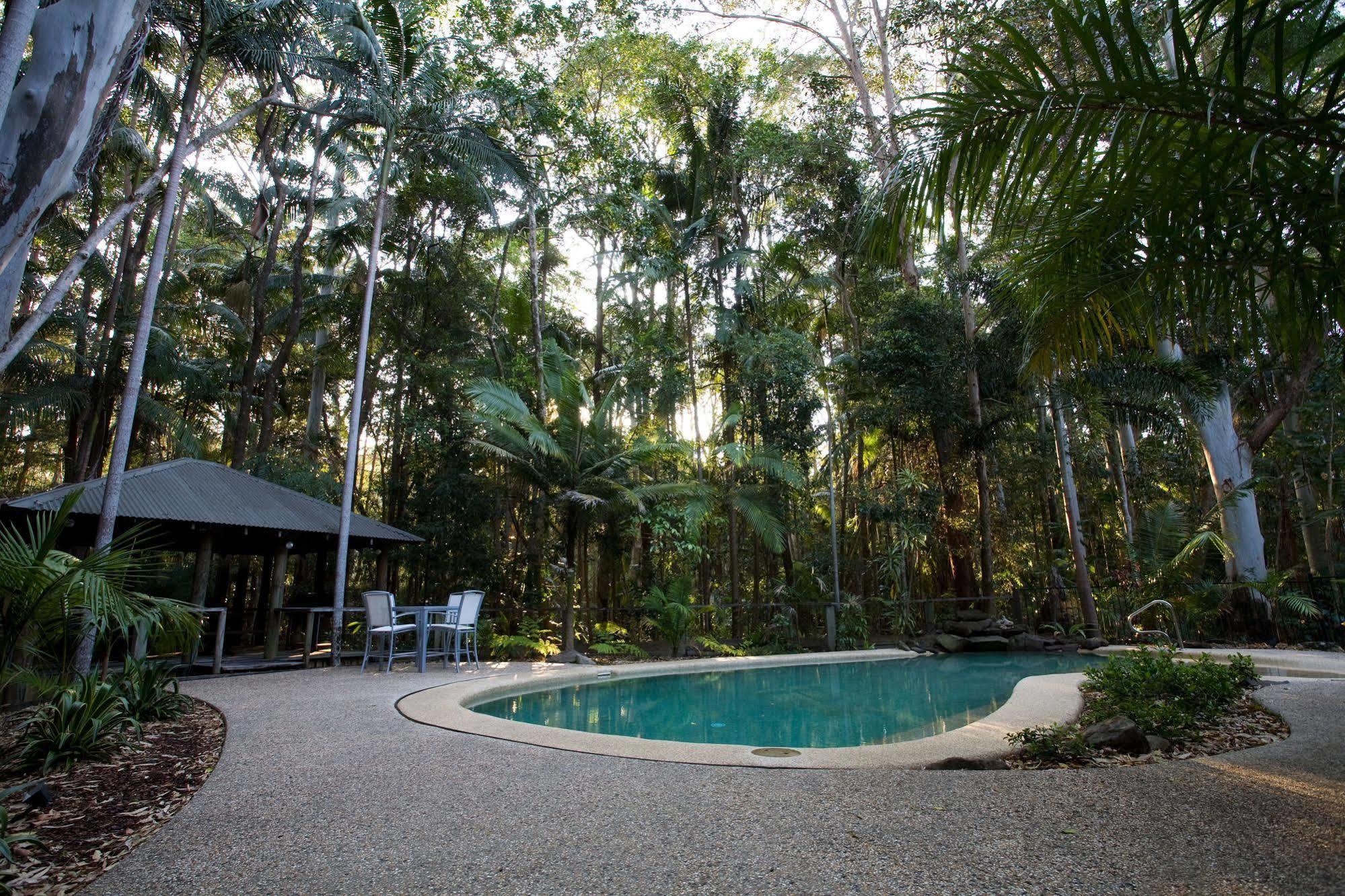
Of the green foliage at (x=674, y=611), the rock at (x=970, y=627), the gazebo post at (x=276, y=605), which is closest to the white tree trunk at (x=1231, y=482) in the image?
the rock at (x=970, y=627)

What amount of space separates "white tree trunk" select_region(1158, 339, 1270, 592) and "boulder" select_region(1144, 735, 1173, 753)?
8853mm

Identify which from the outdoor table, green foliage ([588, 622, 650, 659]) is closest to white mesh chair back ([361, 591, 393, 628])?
the outdoor table

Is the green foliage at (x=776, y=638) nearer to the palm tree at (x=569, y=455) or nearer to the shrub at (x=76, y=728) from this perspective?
the palm tree at (x=569, y=455)

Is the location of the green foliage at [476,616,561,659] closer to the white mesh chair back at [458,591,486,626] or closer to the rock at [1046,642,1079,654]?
the white mesh chair back at [458,591,486,626]

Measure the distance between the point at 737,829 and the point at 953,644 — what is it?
382 inches

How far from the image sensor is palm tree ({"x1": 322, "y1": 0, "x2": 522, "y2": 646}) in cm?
883

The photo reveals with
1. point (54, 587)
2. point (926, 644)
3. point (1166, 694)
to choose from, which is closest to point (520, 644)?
point (926, 644)

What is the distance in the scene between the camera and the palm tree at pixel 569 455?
10570 millimetres

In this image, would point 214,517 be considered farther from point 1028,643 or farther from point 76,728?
point 1028,643

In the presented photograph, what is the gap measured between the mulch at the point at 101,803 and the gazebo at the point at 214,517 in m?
3.68

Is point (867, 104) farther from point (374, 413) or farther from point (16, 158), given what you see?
point (16, 158)

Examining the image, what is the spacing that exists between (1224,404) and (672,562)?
37.2 ft

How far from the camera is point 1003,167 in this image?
241 centimetres

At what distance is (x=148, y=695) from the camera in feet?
14.7
